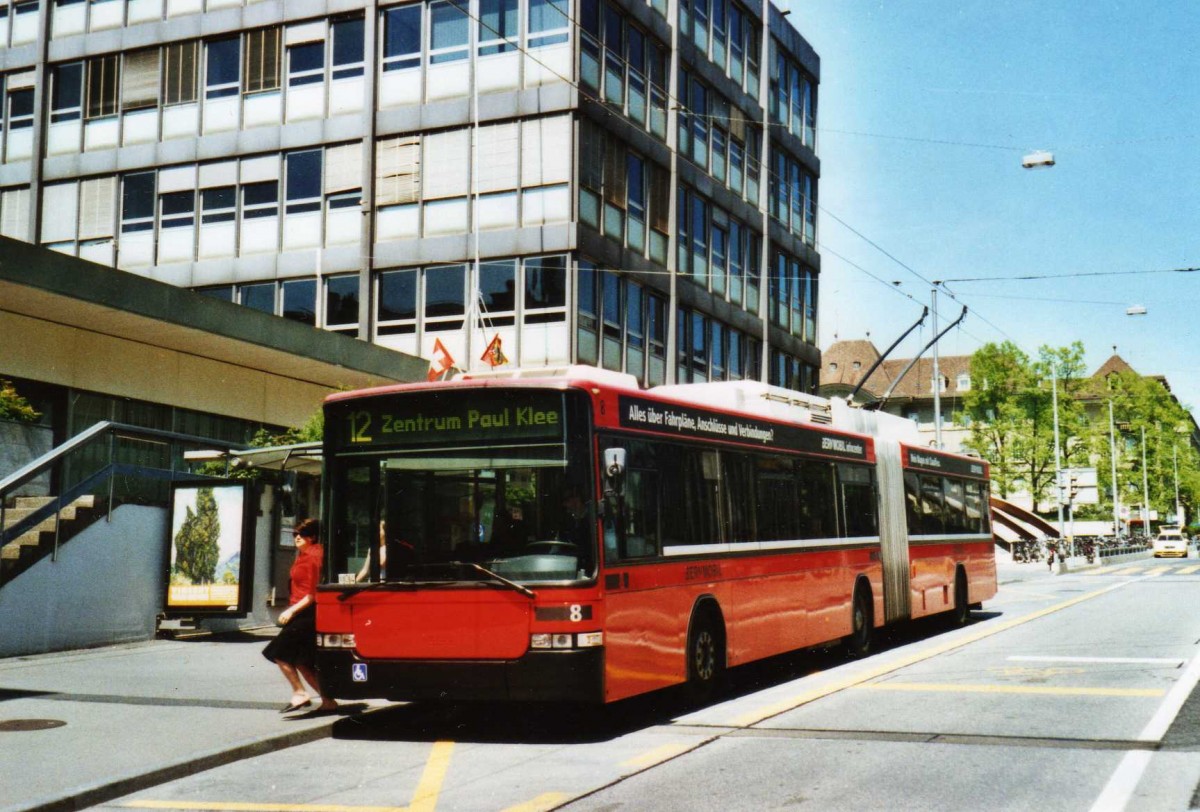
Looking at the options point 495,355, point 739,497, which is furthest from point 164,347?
point 739,497

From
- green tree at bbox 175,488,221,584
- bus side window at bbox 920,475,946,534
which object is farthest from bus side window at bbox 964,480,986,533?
green tree at bbox 175,488,221,584

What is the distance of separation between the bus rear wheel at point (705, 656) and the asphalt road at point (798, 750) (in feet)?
0.71

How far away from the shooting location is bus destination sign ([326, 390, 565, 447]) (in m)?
9.84

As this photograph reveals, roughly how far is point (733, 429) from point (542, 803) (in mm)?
5924

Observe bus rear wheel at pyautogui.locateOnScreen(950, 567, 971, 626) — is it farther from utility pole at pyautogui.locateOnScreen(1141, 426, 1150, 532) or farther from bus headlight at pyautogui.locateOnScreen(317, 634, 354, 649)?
utility pole at pyautogui.locateOnScreen(1141, 426, 1150, 532)

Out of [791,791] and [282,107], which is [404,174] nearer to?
[282,107]

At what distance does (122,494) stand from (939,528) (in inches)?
470

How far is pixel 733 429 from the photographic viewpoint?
12.6m

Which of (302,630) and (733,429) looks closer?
(302,630)

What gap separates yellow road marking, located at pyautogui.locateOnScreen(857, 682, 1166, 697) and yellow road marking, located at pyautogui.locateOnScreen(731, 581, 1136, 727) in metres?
0.41

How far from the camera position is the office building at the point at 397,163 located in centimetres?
2912

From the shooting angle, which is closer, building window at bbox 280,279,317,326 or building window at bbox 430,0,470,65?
building window at bbox 430,0,470,65

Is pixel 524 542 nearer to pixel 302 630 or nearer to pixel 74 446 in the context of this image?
pixel 302 630

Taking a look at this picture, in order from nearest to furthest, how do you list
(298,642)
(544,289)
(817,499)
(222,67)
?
(298,642), (817,499), (544,289), (222,67)
